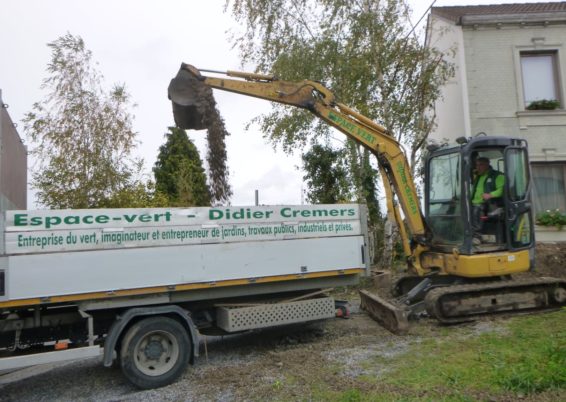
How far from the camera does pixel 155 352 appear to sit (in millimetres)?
5820

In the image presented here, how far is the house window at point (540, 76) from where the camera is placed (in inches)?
568

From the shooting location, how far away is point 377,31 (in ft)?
42.9

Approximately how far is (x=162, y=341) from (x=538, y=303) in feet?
20.6

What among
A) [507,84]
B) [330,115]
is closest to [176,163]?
[507,84]

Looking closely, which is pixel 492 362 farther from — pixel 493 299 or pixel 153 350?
pixel 153 350

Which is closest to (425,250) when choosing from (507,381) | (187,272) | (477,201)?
(477,201)

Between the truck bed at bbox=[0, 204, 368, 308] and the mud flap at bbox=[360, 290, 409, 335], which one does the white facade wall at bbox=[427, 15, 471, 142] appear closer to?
the mud flap at bbox=[360, 290, 409, 335]

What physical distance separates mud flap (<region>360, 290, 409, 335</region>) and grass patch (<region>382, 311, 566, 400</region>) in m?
0.48

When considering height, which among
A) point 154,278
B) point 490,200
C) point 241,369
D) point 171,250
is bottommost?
point 241,369

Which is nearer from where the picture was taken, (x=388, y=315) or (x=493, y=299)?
(x=388, y=315)

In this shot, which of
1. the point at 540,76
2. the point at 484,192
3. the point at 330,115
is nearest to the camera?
the point at 484,192

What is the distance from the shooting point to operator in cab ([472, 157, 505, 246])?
25.7ft

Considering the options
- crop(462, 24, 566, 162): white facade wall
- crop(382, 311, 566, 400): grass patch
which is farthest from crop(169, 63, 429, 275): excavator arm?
crop(462, 24, 566, 162): white facade wall

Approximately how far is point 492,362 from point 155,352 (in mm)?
3991
